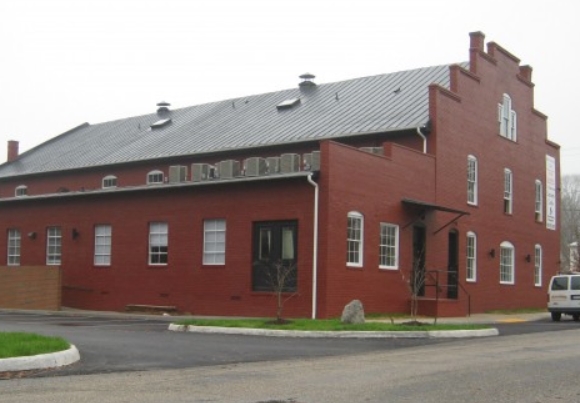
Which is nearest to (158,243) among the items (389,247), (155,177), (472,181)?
(155,177)

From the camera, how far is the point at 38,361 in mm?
12141

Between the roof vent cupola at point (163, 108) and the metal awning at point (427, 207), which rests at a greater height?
the roof vent cupola at point (163, 108)

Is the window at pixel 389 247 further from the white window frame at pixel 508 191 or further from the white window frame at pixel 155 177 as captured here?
the white window frame at pixel 155 177

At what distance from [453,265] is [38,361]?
853 inches

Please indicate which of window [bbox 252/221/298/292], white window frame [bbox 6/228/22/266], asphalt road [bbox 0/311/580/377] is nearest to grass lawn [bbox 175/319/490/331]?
asphalt road [bbox 0/311/580/377]

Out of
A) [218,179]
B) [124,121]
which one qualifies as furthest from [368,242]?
[124,121]

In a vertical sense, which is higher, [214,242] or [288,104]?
[288,104]

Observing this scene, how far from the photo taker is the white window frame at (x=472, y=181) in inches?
1282

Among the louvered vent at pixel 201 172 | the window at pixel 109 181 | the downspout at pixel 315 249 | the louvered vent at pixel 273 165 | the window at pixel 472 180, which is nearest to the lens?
the downspout at pixel 315 249

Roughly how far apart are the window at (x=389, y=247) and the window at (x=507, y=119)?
33.0 feet

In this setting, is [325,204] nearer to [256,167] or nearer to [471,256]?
[256,167]

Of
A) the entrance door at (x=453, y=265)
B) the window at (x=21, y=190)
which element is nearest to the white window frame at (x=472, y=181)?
the entrance door at (x=453, y=265)

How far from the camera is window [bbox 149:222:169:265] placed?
96.8ft

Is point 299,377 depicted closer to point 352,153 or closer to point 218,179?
point 352,153
